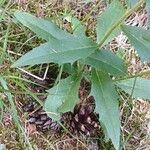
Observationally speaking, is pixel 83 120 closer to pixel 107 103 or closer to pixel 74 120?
pixel 74 120

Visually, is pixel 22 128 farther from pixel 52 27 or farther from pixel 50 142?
pixel 52 27

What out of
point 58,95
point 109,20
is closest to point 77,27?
point 109,20

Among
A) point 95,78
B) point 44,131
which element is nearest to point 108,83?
point 95,78

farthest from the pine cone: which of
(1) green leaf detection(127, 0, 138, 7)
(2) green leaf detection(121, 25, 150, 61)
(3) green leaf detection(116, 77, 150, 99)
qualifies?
(1) green leaf detection(127, 0, 138, 7)

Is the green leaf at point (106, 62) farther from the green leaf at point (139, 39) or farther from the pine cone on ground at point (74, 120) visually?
the pine cone on ground at point (74, 120)

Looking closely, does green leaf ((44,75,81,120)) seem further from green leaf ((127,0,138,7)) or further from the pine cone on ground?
green leaf ((127,0,138,7))

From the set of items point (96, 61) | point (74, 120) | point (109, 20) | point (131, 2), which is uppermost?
point (131, 2)
